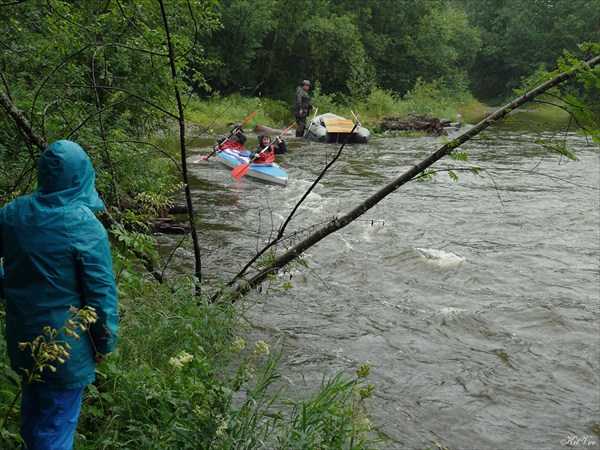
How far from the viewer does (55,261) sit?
2.32 meters

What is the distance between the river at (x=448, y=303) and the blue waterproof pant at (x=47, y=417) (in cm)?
226

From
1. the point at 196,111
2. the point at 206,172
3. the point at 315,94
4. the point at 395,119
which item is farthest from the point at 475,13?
the point at 206,172

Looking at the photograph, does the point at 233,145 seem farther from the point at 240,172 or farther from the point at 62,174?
the point at 62,174

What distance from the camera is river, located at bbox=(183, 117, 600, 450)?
4.45 meters

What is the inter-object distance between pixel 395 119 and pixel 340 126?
458 cm

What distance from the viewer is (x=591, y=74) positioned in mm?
3275

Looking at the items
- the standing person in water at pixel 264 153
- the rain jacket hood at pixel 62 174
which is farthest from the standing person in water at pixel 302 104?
the rain jacket hood at pixel 62 174

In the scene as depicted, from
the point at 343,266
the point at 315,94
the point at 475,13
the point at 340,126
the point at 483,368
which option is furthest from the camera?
the point at 475,13

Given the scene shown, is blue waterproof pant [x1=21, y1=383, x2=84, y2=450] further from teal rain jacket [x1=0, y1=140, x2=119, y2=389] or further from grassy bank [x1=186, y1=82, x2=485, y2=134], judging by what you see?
grassy bank [x1=186, y1=82, x2=485, y2=134]

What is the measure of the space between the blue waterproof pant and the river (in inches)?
89.0

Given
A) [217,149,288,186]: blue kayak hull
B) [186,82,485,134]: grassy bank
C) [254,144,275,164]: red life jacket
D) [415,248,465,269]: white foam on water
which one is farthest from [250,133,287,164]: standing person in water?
[186,82,485,134]: grassy bank

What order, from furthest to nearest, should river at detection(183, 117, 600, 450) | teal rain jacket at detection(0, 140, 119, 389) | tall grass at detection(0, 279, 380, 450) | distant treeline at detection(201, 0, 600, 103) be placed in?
1. distant treeline at detection(201, 0, 600, 103)
2. river at detection(183, 117, 600, 450)
3. tall grass at detection(0, 279, 380, 450)
4. teal rain jacket at detection(0, 140, 119, 389)

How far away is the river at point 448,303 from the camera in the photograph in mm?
4445

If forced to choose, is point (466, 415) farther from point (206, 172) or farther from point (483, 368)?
point (206, 172)
